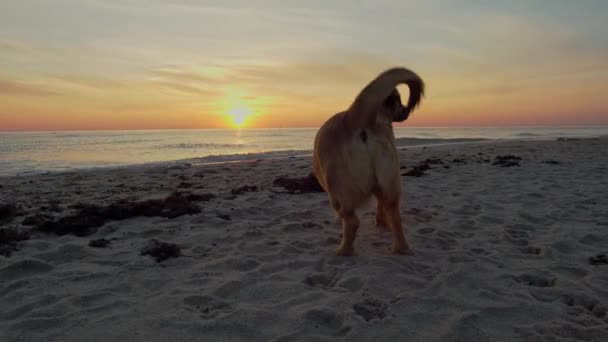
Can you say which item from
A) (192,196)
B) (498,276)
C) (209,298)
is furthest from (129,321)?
(192,196)

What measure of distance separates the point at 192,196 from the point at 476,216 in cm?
450

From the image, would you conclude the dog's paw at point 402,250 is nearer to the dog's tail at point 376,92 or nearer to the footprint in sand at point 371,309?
the footprint in sand at point 371,309

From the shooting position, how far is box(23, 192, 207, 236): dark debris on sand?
4645 mm

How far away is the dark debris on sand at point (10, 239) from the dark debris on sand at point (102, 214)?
256mm

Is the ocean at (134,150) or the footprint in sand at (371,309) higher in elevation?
the ocean at (134,150)

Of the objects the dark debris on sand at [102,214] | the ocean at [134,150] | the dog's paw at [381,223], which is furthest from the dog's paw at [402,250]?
the ocean at [134,150]

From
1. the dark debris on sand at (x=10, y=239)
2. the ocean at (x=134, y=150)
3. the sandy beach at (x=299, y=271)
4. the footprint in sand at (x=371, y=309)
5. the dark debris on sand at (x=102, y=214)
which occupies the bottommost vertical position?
the footprint in sand at (x=371, y=309)

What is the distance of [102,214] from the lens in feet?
16.9

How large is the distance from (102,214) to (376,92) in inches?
161

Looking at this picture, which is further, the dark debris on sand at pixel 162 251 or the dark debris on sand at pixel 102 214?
the dark debris on sand at pixel 102 214

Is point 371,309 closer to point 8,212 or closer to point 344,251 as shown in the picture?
point 344,251

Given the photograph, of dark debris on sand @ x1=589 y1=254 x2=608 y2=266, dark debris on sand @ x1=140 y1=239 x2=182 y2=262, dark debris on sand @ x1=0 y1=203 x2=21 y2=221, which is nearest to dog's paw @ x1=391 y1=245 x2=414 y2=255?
dark debris on sand @ x1=589 y1=254 x2=608 y2=266

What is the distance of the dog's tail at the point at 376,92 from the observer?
335 centimetres

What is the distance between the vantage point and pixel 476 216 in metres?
5.07
